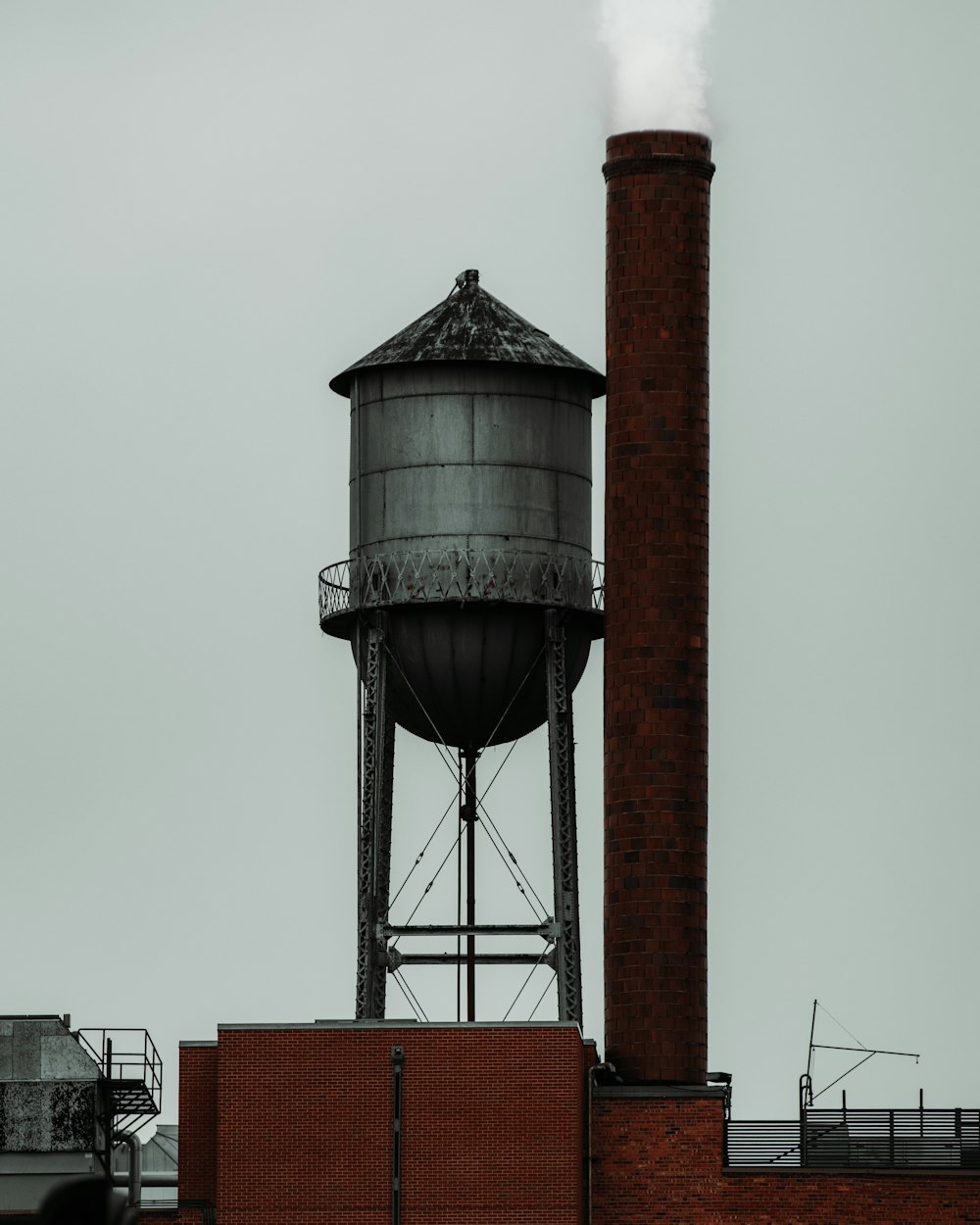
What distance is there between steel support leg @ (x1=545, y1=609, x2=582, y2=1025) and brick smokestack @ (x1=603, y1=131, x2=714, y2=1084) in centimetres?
65

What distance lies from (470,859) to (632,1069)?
4.57 m

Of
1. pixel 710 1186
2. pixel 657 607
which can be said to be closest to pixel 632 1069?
pixel 710 1186

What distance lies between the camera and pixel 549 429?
4525cm

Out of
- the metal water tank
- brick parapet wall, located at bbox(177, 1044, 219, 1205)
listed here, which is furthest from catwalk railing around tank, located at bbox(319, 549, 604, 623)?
brick parapet wall, located at bbox(177, 1044, 219, 1205)

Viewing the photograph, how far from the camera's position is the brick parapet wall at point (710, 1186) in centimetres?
4194

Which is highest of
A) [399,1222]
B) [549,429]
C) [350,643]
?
[549,429]

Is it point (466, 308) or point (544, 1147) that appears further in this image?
point (466, 308)

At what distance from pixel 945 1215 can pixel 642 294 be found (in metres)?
14.1

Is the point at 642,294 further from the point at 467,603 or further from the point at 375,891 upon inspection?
the point at 375,891

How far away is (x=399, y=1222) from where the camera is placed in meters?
41.6

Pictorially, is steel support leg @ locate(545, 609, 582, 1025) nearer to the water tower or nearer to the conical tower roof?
the water tower

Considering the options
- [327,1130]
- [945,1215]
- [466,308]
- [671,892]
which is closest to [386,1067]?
[327,1130]

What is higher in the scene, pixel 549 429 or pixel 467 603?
pixel 549 429

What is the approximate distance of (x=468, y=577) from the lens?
44.3 meters
